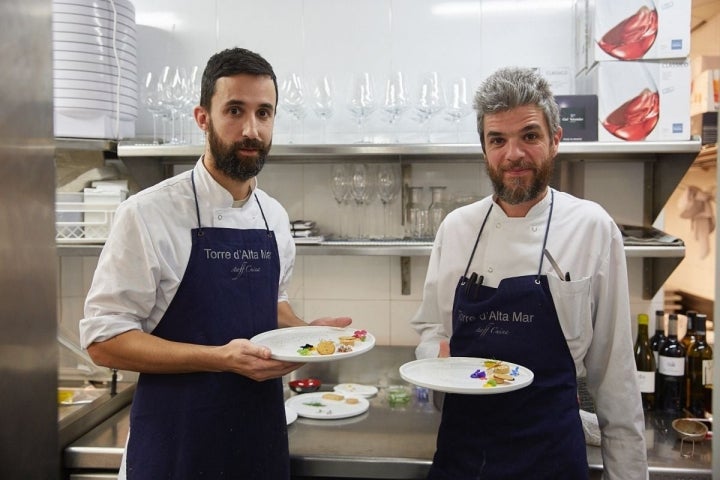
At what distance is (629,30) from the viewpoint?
2.29 m

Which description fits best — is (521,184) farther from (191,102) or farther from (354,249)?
(191,102)

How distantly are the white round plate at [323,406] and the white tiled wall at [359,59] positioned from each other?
19.8 inches

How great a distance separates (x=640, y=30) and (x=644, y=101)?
274 mm

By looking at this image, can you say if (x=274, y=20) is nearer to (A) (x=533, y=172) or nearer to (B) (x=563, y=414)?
(A) (x=533, y=172)

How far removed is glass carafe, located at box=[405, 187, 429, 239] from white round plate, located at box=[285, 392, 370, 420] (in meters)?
0.76

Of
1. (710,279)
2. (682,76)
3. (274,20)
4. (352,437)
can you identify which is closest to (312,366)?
(352,437)

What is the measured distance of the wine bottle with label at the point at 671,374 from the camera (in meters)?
2.29

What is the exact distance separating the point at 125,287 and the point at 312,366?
1341 millimetres

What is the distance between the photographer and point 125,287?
58.4 inches

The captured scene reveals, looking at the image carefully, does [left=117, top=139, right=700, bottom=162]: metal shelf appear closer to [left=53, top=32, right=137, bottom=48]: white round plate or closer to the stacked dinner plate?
the stacked dinner plate

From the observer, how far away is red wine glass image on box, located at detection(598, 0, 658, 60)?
227 centimetres

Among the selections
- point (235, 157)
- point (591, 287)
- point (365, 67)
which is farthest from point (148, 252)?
point (365, 67)

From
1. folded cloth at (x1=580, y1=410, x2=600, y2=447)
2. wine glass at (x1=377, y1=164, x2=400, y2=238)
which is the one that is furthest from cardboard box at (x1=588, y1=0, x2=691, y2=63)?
folded cloth at (x1=580, y1=410, x2=600, y2=447)

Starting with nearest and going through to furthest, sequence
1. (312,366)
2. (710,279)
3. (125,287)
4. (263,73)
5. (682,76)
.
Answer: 1. (125,287)
2. (263,73)
3. (682,76)
4. (312,366)
5. (710,279)
